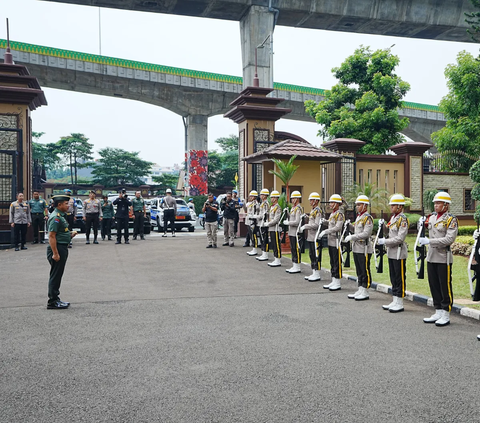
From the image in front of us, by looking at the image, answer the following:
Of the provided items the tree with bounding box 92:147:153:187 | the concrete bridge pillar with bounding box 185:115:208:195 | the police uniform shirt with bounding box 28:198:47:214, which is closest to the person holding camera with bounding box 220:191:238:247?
the police uniform shirt with bounding box 28:198:47:214

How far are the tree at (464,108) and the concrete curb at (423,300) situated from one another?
15.5 metres

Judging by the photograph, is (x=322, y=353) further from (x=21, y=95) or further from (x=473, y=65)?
(x=473, y=65)

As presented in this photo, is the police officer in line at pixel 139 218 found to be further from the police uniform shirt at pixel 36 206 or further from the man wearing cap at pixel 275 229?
the man wearing cap at pixel 275 229

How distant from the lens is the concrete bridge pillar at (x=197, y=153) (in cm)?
3891

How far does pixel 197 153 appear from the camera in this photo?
4009 centimetres

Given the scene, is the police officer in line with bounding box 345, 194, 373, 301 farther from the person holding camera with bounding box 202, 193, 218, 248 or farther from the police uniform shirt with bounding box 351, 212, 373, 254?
the person holding camera with bounding box 202, 193, 218, 248

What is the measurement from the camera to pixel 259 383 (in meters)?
4.31

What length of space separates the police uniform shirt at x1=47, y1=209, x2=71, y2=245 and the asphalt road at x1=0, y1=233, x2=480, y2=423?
41.5 inches

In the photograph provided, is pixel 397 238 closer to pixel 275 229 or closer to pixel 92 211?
pixel 275 229

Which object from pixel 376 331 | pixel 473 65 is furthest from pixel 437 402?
pixel 473 65

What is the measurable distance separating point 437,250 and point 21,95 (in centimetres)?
1485

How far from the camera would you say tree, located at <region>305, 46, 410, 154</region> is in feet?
81.6

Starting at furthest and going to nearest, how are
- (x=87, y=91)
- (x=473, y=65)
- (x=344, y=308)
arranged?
(x=87, y=91)
(x=473, y=65)
(x=344, y=308)

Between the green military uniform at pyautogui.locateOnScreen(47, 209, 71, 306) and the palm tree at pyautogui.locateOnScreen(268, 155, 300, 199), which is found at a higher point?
the palm tree at pyautogui.locateOnScreen(268, 155, 300, 199)
